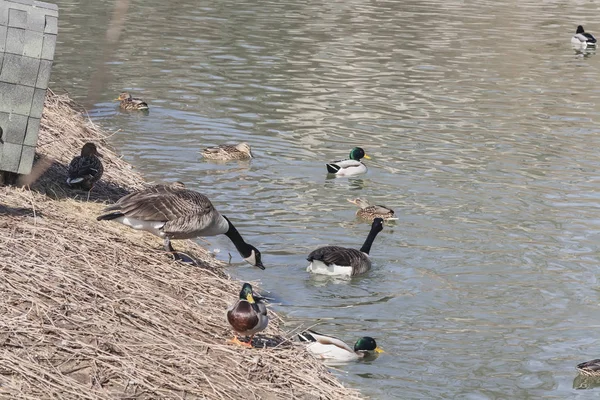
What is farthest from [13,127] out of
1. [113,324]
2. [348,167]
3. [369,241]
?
[348,167]

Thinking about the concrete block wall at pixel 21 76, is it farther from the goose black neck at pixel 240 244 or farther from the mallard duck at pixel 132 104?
the mallard duck at pixel 132 104

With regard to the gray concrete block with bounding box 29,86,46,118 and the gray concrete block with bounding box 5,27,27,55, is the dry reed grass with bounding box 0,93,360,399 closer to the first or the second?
the gray concrete block with bounding box 29,86,46,118

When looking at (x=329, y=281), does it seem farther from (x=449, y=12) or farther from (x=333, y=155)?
(x=449, y=12)

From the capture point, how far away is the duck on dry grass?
49.9 feet

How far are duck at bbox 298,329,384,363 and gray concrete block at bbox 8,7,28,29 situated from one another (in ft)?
18.8

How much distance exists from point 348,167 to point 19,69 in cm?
942

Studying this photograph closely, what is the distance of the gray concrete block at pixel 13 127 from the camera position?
1402 centimetres

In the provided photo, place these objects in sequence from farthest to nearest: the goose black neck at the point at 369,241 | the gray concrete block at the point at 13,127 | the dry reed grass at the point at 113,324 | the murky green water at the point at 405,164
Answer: the goose black neck at the point at 369,241 → the gray concrete block at the point at 13,127 → the murky green water at the point at 405,164 → the dry reed grass at the point at 113,324

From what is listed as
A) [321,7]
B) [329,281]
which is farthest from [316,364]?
[321,7]

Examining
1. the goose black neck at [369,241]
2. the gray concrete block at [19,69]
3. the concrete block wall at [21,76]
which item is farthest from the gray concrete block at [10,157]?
the goose black neck at [369,241]

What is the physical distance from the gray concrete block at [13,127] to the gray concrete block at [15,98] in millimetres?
73

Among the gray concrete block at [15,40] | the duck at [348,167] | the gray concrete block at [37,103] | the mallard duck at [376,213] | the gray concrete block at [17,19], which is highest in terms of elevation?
the gray concrete block at [17,19]

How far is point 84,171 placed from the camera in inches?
600

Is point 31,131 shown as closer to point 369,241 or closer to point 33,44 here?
point 33,44
